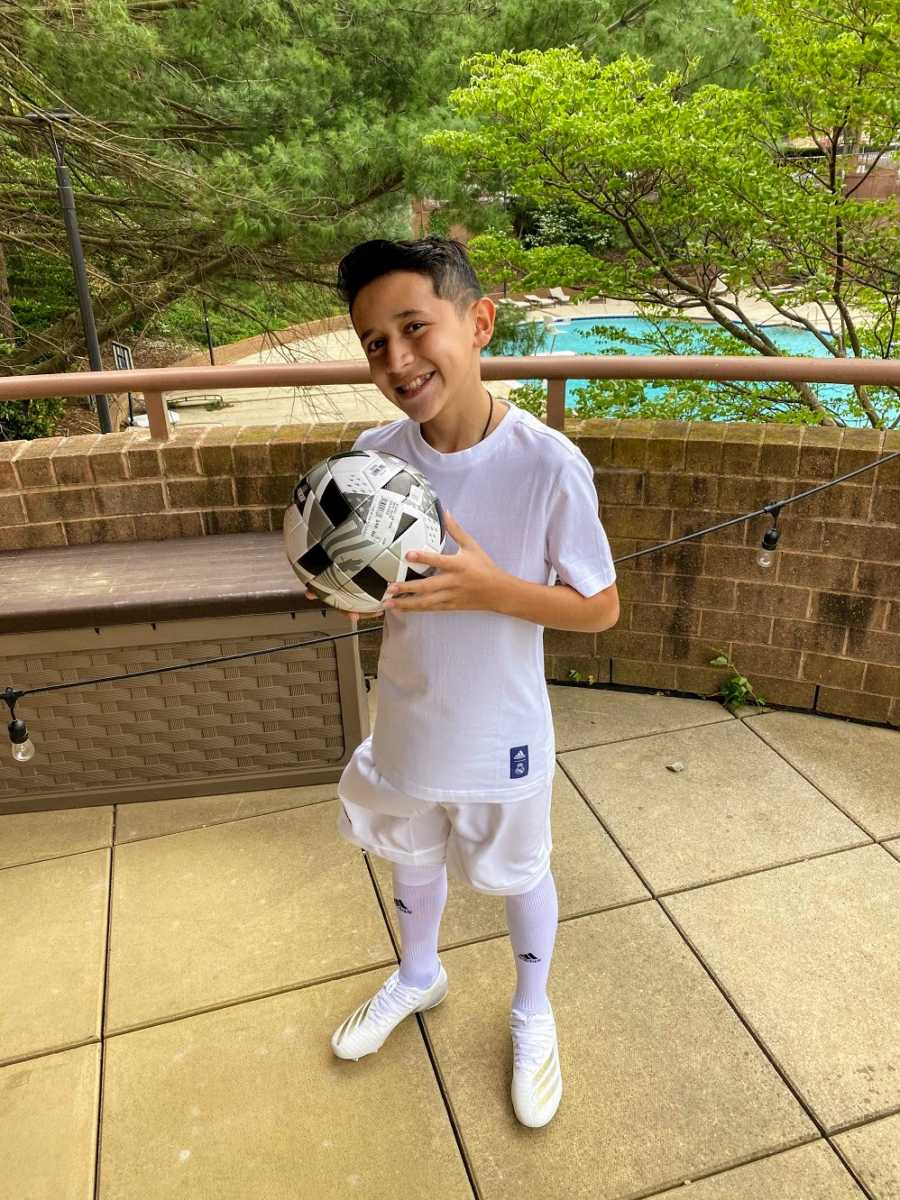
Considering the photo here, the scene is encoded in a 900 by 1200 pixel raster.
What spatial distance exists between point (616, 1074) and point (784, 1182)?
409mm

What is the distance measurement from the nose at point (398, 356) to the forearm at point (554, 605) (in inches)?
15.5

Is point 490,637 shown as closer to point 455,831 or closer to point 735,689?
point 455,831

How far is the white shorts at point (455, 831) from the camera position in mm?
1762

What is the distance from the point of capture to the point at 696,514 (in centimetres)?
337

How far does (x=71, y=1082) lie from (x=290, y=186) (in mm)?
9061

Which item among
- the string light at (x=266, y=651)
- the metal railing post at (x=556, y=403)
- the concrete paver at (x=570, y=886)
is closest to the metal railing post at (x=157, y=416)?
the string light at (x=266, y=651)

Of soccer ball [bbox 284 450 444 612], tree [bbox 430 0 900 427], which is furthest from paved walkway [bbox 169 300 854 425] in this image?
soccer ball [bbox 284 450 444 612]

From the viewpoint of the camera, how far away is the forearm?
1.50m

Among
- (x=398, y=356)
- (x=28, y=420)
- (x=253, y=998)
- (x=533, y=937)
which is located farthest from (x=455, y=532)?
(x=28, y=420)

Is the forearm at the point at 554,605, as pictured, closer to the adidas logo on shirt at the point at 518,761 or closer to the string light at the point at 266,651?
the adidas logo on shirt at the point at 518,761

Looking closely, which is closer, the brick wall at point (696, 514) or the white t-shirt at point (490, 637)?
the white t-shirt at point (490, 637)

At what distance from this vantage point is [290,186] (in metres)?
9.27

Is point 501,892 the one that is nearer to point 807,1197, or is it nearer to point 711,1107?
point 711,1107

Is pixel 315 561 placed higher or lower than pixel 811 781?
higher
